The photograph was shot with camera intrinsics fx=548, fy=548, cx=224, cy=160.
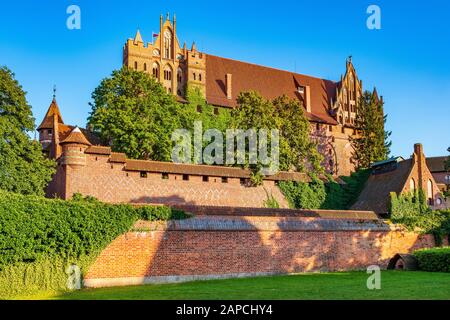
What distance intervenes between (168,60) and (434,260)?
1448 inches

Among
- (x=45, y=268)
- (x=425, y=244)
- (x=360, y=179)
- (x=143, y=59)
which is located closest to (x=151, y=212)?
(x=45, y=268)

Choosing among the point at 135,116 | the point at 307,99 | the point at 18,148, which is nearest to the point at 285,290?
the point at 18,148

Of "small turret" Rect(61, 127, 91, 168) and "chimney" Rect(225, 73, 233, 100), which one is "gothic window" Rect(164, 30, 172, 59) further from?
"small turret" Rect(61, 127, 91, 168)

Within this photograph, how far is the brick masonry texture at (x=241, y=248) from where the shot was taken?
74.4 ft

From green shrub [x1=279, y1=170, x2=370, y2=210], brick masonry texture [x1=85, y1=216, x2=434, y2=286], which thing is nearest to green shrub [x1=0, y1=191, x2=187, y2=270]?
brick masonry texture [x1=85, y1=216, x2=434, y2=286]

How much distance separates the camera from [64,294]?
1983 cm

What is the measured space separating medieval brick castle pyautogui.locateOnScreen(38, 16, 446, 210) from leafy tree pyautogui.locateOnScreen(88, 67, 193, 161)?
2296mm

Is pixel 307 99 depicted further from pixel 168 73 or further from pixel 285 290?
pixel 285 290

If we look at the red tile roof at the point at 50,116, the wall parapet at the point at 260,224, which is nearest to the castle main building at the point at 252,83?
the red tile roof at the point at 50,116

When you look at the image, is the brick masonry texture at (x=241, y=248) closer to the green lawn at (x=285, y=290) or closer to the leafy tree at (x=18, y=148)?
the green lawn at (x=285, y=290)

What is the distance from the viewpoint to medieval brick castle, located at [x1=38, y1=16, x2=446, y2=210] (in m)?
36.2

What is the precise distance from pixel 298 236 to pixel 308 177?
17.4m

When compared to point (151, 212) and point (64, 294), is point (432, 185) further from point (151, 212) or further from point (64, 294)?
point (64, 294)

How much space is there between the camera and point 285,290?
60.7 ft
